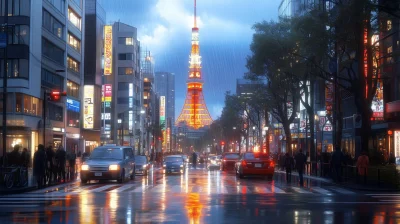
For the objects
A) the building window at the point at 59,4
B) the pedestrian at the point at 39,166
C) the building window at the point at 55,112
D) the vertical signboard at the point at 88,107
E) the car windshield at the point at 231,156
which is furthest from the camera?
the vertical signboard at the point at 88,107

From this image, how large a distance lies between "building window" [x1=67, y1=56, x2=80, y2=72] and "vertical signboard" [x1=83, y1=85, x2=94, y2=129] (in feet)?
14.2

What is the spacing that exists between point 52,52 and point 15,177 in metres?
35.7

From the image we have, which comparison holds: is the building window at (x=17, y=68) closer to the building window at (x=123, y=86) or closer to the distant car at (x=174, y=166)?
the distant car at (x=174, y=166)

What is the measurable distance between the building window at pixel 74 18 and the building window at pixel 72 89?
6.72 metres

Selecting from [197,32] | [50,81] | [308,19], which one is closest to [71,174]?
[308,19]

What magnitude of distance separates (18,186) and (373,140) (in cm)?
3610

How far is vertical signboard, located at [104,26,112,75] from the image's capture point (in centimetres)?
7738

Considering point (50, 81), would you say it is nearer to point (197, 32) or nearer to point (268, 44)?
point (268, 44)

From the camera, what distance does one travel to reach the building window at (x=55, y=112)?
6077cm

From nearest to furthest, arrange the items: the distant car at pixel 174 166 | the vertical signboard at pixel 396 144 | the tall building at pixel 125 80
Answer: the distant car at pixel 174 166 → the vertical signboard at pixel 396 144 → the tall building at pixel 125 80

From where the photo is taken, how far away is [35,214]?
53.4 feet

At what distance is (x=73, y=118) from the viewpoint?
7138 cm

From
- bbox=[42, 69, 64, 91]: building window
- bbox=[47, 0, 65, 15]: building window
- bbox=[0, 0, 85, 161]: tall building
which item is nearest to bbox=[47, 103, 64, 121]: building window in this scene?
bbox=[0, 0, 85, 161]: tall building

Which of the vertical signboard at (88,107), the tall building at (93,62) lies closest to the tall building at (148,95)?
the tall building at (93,62)
